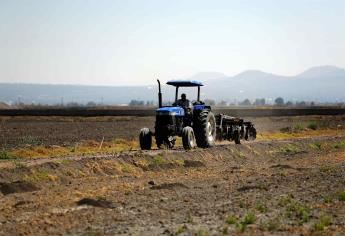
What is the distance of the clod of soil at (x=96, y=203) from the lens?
1506cm

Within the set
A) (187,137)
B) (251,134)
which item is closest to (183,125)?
(187,137)

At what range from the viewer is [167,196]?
1672 cm

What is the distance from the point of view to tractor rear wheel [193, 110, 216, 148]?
2858cm

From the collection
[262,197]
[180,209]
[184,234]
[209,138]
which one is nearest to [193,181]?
[262,197]

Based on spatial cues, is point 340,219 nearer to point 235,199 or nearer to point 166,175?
point 235,199

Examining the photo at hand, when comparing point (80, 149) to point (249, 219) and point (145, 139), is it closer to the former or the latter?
point (145, 139)

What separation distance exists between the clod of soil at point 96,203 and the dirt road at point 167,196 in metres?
0.02

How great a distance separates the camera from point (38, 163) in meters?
21.0

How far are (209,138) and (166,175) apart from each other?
27.2ft

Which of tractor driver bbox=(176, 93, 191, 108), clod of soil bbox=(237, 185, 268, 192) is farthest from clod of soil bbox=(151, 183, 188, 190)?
tractor driver bbox=(176, 93, 191, 108)

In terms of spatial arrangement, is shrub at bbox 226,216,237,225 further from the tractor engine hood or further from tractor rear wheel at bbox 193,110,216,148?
tractor rear wheel at bbox 193,110,216,148

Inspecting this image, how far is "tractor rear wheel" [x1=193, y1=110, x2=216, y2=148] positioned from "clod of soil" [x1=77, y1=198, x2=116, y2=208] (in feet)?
44.2

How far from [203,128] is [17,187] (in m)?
12.4

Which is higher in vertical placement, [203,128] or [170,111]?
[170,111]
